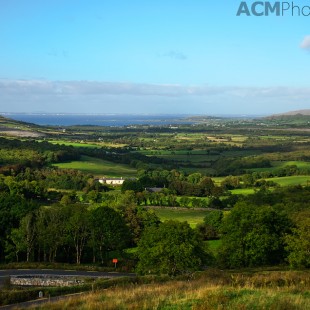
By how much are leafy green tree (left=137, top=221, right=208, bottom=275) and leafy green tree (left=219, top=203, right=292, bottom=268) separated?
3746mm

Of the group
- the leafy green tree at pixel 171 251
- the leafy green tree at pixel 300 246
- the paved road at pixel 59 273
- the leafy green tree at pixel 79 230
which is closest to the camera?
the paved road at pixel 59 273

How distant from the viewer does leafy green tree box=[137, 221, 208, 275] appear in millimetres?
34125

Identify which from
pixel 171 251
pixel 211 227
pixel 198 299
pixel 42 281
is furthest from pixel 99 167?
pixel 198 299

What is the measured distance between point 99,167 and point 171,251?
85.3m

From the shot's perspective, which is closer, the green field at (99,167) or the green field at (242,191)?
the green field at (242,191)

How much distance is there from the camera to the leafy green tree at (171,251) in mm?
34125

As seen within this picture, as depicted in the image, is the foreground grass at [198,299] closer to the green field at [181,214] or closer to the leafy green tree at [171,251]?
the leafy green tree at [171,251]

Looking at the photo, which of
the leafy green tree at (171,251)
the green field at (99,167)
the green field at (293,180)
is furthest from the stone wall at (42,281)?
the green field at (99,167)

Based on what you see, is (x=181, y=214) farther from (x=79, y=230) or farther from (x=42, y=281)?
(x=42, y=281)

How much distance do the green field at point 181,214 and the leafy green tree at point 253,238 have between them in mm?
21574

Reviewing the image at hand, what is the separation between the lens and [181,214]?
227ft

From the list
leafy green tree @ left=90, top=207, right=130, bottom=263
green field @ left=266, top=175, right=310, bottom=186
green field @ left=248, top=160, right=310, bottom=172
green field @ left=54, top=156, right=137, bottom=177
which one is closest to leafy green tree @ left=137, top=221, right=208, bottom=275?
leafy green tree @ left=90, top=207, right=130, bottom=263

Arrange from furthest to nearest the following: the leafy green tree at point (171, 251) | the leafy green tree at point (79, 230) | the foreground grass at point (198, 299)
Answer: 1. the leafy green tree at point (79, 230)
2. the leafy green tree at point (171, 251)
3. the foreground grass at point (198, 299)

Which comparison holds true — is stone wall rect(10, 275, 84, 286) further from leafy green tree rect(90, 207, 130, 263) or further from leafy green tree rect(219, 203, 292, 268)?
leafy green tree rect(219, 203, 292, 268)
